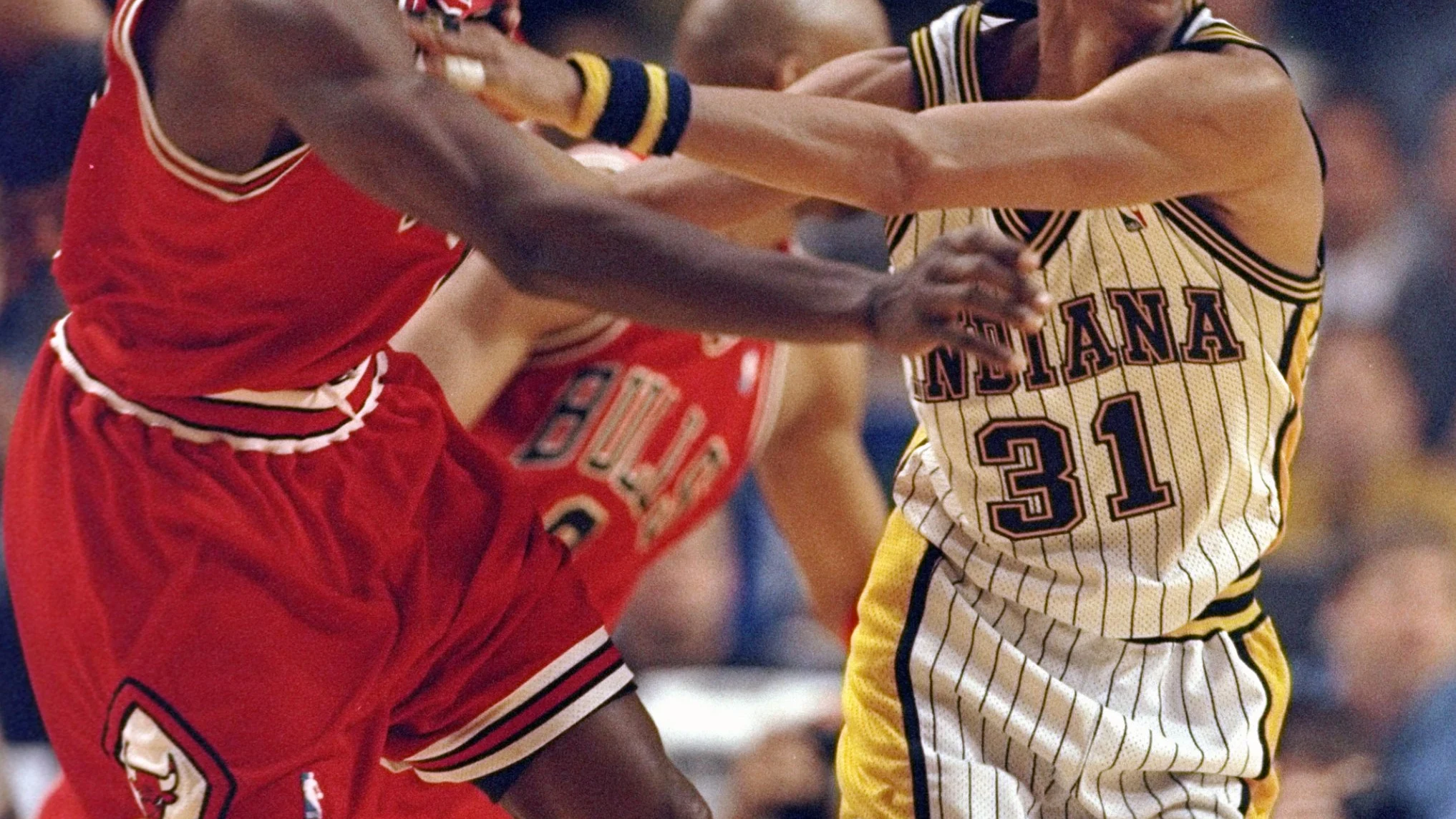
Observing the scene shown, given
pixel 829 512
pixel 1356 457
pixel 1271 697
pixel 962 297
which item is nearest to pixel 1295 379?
pixel 1271 697

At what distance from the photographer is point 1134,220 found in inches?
107

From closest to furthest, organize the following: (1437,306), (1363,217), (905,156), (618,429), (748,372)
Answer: (905,156) < (618,429) < (748,372) < (1437,306) < (1363,217)

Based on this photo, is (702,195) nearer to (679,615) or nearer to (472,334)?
(472,334)

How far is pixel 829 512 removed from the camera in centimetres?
408

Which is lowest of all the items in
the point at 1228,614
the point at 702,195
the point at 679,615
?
the point at 679,615

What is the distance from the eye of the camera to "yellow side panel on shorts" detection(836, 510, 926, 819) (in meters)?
2.80

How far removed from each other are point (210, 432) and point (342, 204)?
1.22ft

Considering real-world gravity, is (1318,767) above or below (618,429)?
below

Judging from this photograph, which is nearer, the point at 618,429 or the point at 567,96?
the point at 567,96

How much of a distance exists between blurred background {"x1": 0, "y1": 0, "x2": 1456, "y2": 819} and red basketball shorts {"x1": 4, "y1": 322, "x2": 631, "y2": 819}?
4.44 ft

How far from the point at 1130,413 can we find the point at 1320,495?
3.69 metres

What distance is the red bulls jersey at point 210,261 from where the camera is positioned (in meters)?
2.52

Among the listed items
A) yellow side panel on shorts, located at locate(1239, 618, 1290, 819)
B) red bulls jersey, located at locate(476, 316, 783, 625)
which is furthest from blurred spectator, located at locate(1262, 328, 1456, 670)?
yellow side panel on shorts, located at locate(1239, 618, 1290, 819)

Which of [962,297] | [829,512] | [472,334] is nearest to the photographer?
[962,297]
